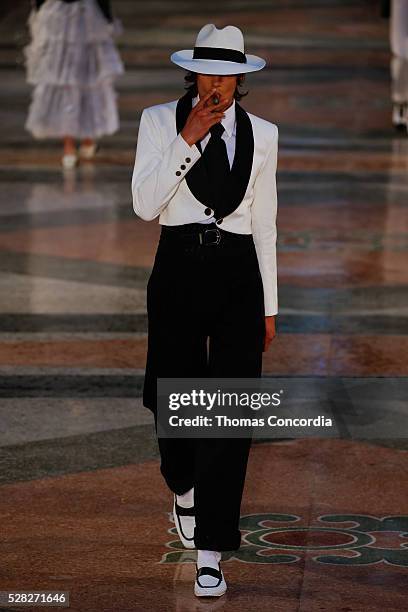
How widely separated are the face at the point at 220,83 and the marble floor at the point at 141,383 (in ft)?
5.40

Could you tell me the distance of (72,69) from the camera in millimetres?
15133

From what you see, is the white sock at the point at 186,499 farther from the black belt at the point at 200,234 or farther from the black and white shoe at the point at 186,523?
the black belt at the point at 200,234

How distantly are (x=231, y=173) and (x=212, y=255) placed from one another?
283 mm

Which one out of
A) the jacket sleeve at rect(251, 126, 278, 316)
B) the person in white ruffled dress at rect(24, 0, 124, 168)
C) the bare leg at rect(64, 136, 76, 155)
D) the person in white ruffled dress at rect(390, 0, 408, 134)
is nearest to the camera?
the jacket sleeve at rect(251, 126, 278, 316)

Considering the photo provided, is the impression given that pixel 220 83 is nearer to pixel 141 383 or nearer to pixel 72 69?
pixel 141 383

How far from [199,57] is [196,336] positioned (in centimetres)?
94

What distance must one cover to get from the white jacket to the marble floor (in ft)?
3.22

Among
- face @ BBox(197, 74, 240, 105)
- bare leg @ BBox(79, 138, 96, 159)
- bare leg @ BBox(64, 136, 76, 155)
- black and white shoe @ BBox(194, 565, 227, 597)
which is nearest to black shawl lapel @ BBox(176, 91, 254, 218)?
face @ BBox(197, 74, 240, 105)

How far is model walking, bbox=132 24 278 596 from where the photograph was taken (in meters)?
5.63

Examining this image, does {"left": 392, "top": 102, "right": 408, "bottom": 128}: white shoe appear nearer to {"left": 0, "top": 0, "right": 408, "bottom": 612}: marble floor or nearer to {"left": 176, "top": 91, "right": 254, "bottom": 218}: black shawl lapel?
{"left": 0, "top": 0, "right": 408, "bottom": 612}: marble floor

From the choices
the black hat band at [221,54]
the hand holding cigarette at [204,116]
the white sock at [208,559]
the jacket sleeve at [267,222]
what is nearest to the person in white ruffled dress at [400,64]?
the jacket sleeve at [267,222]

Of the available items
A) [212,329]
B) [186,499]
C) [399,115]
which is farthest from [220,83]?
[399,115]

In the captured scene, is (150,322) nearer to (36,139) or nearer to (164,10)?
(36,139)

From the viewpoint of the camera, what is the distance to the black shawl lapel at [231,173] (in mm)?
5625
